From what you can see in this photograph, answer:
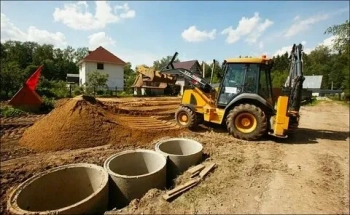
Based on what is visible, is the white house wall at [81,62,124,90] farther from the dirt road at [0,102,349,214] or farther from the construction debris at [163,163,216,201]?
the construction debris at [163,163,216,201]

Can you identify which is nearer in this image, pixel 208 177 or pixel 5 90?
pixel 208 177

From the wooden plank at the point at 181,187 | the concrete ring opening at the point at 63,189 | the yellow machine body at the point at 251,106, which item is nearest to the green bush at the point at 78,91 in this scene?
the yellow machine body at the point at 251,106

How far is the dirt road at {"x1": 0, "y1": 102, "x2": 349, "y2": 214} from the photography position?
368 cm

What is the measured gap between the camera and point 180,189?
418cm

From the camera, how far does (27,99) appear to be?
10820mm

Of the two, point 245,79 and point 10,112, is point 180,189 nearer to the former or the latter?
point 245,79

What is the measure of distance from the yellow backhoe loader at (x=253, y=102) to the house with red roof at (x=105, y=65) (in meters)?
22.8

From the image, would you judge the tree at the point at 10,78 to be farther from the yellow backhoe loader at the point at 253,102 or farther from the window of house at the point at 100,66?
the yellow backhoe loader at the point at 253,102

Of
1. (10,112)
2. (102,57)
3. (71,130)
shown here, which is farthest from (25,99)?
(102,57)

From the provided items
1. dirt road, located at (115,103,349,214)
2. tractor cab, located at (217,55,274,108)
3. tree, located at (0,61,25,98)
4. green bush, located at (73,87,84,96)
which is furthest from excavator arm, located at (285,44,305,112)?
green bush, located at (73,87,84,96)

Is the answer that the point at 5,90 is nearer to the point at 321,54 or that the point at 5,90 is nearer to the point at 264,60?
the point at 264,60

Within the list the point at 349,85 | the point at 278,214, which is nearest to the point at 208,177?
the point at 278,214

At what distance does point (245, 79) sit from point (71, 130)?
212 inches

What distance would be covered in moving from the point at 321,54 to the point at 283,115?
73912 millimetres
